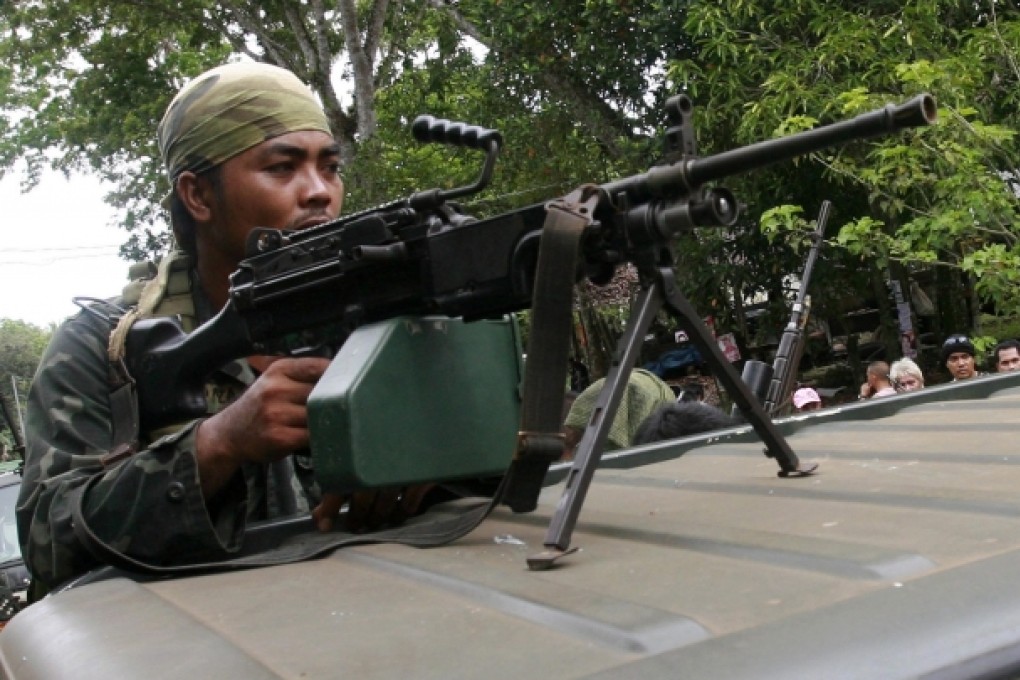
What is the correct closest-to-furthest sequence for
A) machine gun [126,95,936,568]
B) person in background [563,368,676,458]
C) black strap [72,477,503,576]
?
machine gun [126,95,936,568] < black strap [72,477,503,576] < person in background [563,368,676,458]

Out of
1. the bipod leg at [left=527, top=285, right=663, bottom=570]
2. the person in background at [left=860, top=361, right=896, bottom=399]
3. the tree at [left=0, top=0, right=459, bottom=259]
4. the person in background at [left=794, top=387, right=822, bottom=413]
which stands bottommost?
the person in background at [left=860, top=361, right=896, bottom=399]

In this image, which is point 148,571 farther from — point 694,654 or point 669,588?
point 694,654

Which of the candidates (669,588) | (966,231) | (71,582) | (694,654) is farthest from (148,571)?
(966,231)

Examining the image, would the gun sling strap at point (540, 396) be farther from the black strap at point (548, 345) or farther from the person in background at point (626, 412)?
the person in background at point (626, 412)

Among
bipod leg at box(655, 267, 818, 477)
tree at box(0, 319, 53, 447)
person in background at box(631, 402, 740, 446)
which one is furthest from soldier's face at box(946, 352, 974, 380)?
tree at box(0, 319, 53, 447)

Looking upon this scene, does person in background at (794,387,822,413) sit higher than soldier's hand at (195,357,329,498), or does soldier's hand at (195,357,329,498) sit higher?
soldier's hand at (195,357,329,498)

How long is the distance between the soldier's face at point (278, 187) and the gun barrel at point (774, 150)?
2.88ft

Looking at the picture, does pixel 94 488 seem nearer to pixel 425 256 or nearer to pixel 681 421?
pixel 425 256

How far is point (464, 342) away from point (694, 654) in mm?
999

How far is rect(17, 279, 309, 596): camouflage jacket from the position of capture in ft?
6.39

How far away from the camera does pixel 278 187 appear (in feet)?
7.97

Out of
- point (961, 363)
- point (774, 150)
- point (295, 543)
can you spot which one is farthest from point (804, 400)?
point (774, 150)

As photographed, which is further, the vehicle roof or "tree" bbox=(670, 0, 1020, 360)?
"tree" bbox=(670, 0, 1020, 360)

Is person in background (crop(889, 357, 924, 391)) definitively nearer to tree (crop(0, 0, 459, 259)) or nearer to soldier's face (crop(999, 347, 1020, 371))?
soldier's face (crop(999, 347, 1020, 371))
